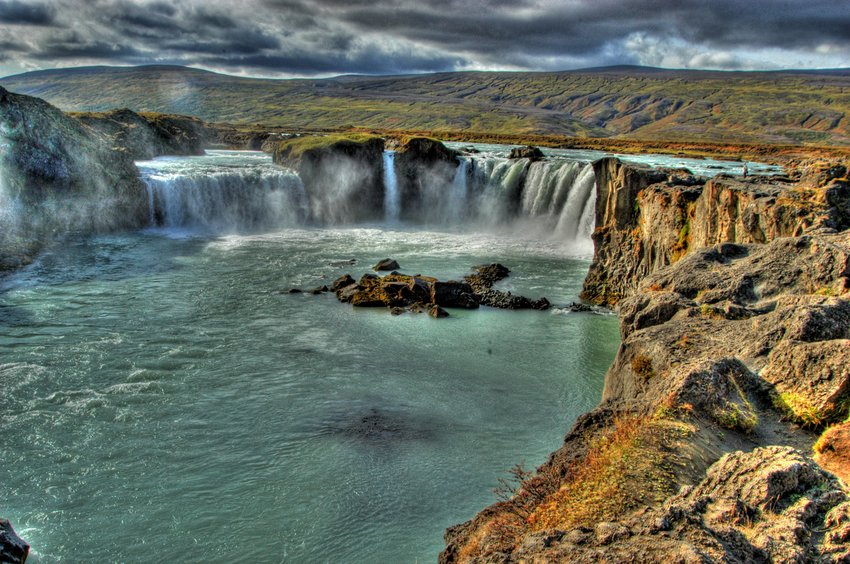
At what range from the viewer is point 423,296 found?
27.8 metres

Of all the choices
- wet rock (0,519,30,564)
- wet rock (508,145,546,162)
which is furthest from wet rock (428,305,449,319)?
wet rock (508,145,546,162)

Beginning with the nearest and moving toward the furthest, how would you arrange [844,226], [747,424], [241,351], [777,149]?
[747,424], [844,226], [241,351], [777,149]

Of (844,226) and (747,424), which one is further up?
(844,226)

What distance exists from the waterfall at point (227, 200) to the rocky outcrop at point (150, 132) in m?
12.3

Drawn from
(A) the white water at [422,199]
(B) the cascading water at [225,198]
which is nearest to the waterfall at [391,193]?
(A) the white water at [422,199]

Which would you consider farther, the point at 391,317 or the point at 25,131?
the point at 25,131

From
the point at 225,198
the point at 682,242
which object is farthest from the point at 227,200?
the point at 682,242

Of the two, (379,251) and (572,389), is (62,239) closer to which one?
(379,251)

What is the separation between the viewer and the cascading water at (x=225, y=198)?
4447cm

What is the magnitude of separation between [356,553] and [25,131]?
3910cm

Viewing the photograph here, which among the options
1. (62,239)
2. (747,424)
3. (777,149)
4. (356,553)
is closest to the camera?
(747,424)

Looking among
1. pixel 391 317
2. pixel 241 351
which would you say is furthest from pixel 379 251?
pixel 241 351

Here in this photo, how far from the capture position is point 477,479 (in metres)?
13.5

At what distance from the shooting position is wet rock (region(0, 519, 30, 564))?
9305 mm
